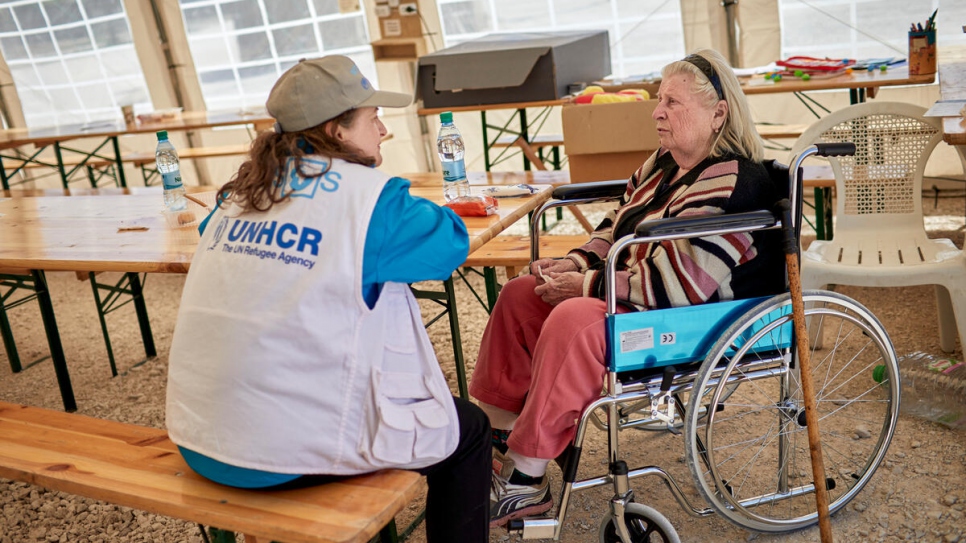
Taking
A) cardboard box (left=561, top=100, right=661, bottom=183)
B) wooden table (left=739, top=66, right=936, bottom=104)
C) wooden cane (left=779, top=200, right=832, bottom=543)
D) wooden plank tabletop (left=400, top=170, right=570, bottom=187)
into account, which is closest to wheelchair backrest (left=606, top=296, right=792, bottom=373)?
wooden cane (left=779, top=200, right=832, bottom=543)

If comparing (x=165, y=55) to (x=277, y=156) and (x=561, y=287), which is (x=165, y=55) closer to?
(x=561, y=287)

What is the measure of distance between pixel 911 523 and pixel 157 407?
2582 millimetres

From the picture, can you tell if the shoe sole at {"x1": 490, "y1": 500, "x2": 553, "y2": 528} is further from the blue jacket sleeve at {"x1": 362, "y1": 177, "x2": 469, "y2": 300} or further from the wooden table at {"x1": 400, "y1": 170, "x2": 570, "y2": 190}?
the wooden table at {"x1": 400, "y1": 170, "x2": 570, "y2": 190}

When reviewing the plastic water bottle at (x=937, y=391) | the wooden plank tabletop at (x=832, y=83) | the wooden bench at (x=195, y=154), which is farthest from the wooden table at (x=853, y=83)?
the wooden bench at (x=195, y=154)

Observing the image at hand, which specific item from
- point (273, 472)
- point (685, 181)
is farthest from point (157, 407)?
point (685, 181)

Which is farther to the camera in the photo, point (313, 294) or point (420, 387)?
point (420, 387)

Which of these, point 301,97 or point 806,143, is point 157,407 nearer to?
point 301,97

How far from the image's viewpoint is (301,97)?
1.51 m

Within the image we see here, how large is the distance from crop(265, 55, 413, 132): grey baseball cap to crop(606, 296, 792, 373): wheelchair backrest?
2.27ft

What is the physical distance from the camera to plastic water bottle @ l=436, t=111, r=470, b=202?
237cm

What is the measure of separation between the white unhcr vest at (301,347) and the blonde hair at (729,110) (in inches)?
34.1

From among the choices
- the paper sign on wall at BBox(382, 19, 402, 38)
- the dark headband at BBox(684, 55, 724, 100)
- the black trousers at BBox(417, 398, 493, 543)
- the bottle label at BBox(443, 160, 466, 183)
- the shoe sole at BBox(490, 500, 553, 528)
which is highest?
the paper sign on wall at BBox(382, 19, 402, 38)

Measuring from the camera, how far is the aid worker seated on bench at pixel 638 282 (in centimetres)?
188

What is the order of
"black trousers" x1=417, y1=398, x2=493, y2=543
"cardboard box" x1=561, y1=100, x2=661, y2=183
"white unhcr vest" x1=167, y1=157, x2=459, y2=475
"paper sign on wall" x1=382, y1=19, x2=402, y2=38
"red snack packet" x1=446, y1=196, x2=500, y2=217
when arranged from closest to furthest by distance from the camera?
"white unhcr vest" x1=167, y1=157, x2=459, y2=475
"black trousers" x1=417, y1=398, x2=493, y2=543
"red snack packet" x1=446, y1=196, x2=500, y2=217
"cardboard box" x1=561, y1=100, x2=661, y2=183
"paper sign on wall" x1=382, y1=19, x2=402, y2=38
